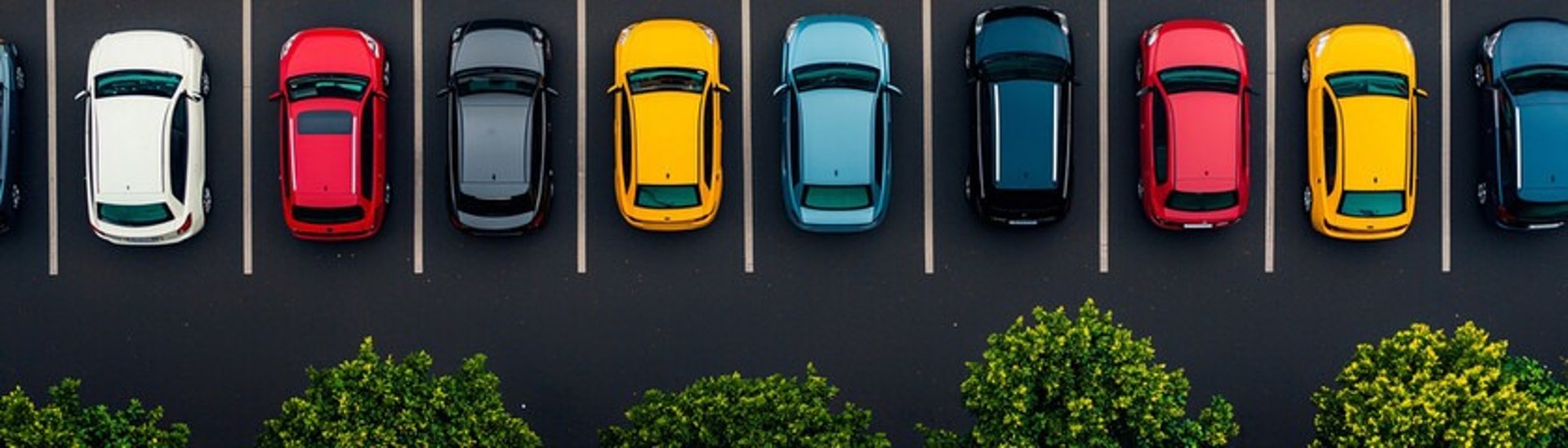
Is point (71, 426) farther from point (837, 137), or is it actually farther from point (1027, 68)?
point (1027, 68)

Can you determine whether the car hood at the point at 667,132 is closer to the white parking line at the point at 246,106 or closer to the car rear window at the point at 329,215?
the car rear window at the point at 329,215

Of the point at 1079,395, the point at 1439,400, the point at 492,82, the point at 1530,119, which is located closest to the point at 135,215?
the point at 492,82

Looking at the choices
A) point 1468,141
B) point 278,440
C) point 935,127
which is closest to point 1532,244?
point 1468,141

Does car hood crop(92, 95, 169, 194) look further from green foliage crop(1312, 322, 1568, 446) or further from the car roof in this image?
the car roof

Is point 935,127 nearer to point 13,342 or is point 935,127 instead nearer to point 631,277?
point 631,277

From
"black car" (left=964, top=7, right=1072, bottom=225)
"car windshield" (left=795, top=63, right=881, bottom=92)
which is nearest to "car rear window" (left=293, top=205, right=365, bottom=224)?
"car windshield" (left=795, top=63, right=881, bottom=92)

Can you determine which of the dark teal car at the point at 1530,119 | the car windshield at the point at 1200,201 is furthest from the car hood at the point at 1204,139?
the dark teal car at the point at 1530,119
